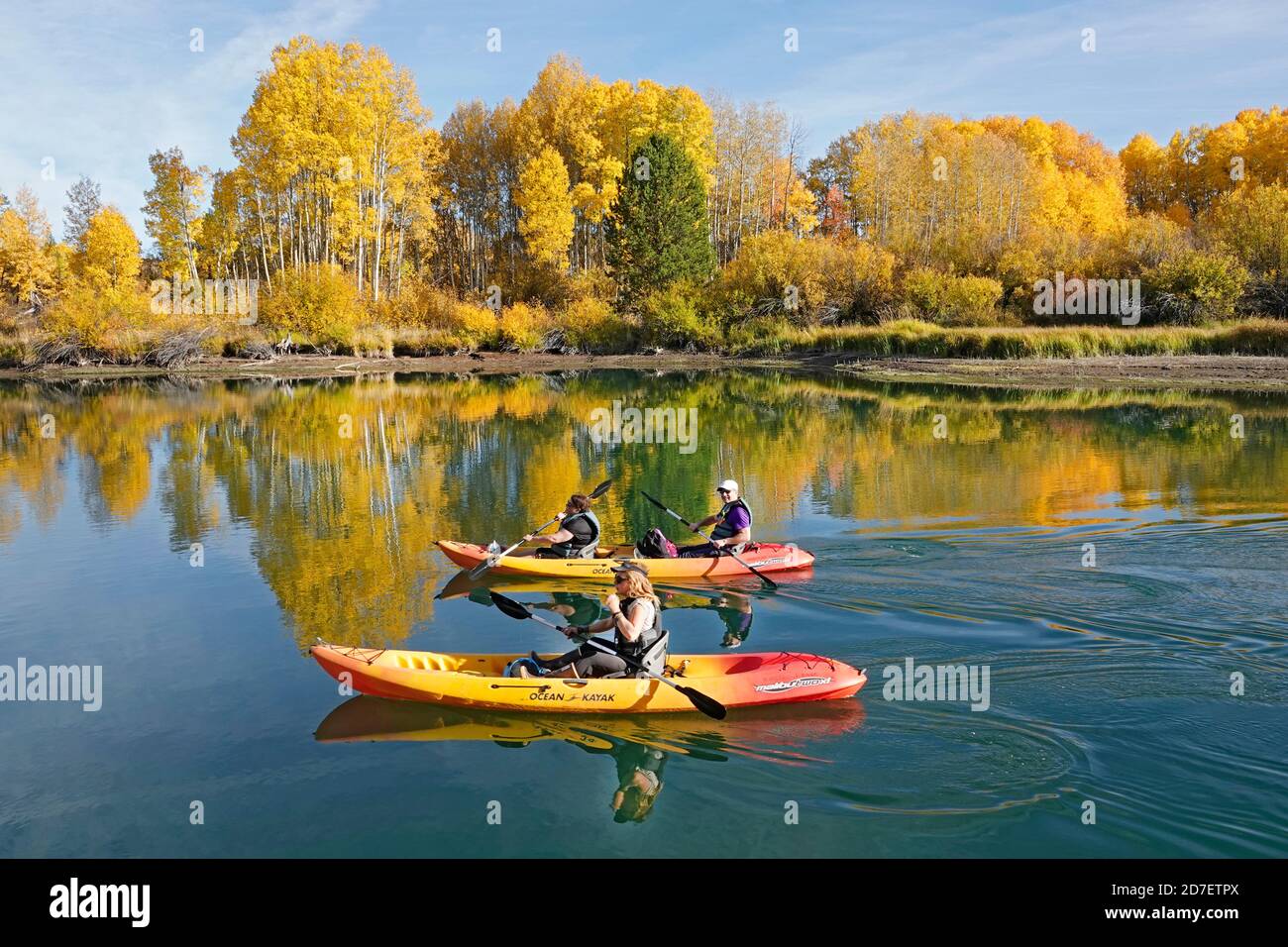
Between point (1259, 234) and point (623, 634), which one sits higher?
point (1259, 234)

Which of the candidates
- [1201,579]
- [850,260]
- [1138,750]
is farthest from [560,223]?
[1138,750]

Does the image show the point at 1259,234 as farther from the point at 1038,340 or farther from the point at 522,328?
the point at 522,328

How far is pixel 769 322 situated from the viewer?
53.6m

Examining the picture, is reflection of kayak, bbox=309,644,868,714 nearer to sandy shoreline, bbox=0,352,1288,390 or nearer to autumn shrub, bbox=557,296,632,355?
sandy shoreline, bbox=0,352,1288,390

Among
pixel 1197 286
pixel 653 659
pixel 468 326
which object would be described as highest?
pixel 1197 286

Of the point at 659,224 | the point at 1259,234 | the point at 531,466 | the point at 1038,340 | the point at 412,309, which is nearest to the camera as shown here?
the point at 531,466

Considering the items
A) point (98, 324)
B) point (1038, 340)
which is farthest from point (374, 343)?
point (1038, 340)

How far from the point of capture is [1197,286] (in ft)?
143

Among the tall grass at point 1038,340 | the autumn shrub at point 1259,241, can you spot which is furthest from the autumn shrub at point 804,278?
the autumn shrub at point 1259,241

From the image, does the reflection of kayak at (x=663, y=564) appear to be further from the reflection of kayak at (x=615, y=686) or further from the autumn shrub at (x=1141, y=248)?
the autumn shrub at (x=1141, y=248)

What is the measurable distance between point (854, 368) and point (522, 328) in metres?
17.6

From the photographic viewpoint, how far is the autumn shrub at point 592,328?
54031mm
